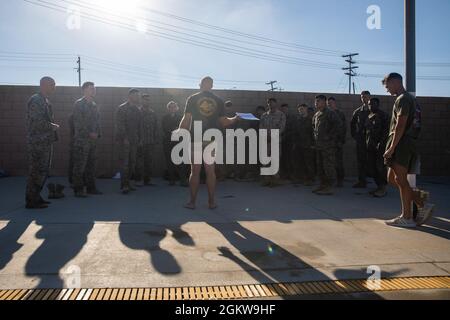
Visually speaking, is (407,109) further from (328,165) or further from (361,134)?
(361,134)

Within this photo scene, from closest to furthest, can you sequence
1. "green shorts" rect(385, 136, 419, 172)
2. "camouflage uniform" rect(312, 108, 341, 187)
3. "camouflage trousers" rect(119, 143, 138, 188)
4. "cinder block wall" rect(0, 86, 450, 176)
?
"green shorts" rect(385, 136, 419, 172) → "camouflage trousers" rect(119, 143, 138, 188) → "camouflage uniform" rect(312, 108, 341, 187) → "cinder block wall" rect(0, 86, 450, 176)

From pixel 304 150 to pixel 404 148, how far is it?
393cm

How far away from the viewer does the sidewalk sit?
3.16 meters

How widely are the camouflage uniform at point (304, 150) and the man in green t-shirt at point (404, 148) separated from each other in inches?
136

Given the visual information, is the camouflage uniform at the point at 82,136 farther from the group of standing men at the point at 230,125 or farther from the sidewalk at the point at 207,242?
the sidewalk at the point at 207,242

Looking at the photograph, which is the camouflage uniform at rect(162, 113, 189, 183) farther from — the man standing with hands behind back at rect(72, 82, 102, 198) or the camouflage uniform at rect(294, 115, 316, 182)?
the camouflage uniform at rect(294, 115, 316, 182)

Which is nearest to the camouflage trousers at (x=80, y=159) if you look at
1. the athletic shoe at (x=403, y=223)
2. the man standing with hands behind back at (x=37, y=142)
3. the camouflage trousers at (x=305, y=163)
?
the man standing with hands behind back at (x=37, y=142)

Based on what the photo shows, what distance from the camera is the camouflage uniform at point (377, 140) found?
7.03 m

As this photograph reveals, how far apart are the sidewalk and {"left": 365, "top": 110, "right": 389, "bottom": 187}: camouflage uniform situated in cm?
85

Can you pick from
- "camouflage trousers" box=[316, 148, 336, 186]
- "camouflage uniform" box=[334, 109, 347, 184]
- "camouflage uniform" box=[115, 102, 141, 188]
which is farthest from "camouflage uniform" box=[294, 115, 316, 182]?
"camouflage uniform" box=[115, 102, 141, 188]

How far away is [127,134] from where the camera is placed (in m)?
7.02
